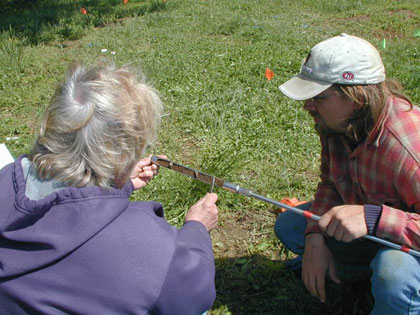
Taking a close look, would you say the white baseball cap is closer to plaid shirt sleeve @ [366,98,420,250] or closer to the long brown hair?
the long brown hair

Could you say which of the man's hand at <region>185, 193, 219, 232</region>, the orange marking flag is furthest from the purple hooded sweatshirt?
the orange marking flag

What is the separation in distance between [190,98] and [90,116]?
10.3ft

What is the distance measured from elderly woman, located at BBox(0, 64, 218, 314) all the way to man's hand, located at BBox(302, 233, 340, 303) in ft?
2.36

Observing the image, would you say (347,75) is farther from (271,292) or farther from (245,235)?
(245,235)

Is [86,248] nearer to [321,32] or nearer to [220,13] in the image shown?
[321,32]

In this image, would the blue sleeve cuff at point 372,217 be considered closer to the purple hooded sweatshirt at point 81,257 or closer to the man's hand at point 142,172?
the purple hooded sweatshirt at point 81,257

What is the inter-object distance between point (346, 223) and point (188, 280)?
2.28ft

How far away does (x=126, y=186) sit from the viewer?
1553 mm

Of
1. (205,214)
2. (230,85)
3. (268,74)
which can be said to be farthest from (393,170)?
(230,85)

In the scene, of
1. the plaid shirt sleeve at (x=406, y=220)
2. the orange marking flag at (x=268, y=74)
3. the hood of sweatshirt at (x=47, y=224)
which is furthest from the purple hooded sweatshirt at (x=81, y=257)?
the orange marking flag at (x=268, y=74)

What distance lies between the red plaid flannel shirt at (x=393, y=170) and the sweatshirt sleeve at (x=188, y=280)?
0.71 meters

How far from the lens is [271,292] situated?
2.45m

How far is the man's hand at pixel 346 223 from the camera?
5.70ft

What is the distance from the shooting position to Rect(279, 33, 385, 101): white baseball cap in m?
1.72
